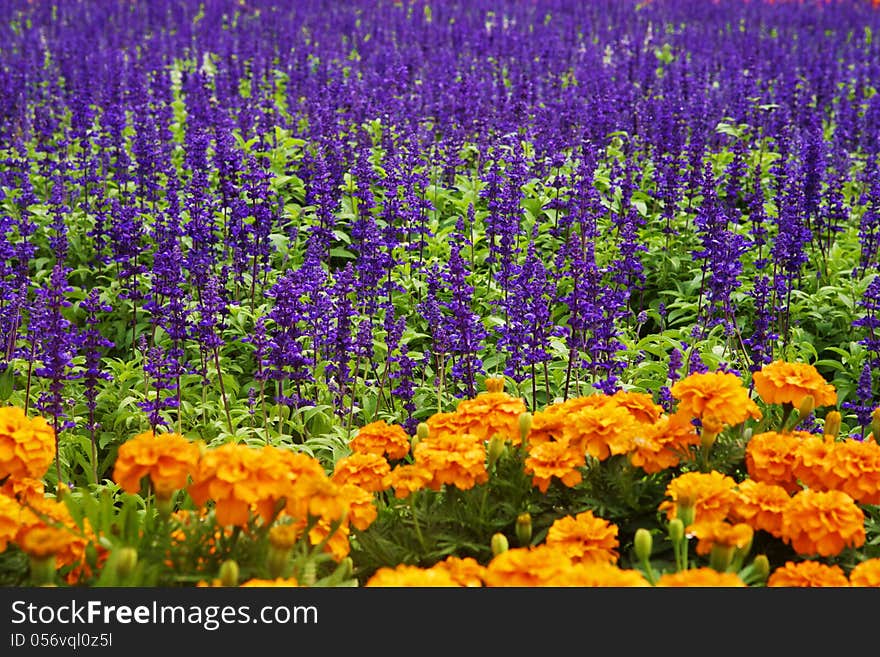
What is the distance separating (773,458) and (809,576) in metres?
0.54

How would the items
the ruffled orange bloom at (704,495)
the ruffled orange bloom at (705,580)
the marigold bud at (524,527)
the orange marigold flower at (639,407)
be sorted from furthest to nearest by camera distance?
the orange marigold flower at (639,407), the marigold bud at (524,527), the ruffled orange bloom at (704,495), the ruffled orange bloom at (705,580)

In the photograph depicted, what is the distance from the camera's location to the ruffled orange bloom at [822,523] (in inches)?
119

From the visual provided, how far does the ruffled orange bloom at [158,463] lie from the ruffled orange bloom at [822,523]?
1.70m

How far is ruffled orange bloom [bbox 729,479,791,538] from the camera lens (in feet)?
10.3

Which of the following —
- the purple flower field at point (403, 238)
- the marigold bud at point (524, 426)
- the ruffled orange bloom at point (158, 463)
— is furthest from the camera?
the purple flower field at point (403, 238)

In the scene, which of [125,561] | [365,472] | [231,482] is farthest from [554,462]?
[125,561]

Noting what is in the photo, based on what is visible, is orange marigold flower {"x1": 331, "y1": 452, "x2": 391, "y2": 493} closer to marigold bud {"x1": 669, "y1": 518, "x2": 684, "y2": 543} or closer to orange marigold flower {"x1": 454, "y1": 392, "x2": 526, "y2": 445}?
orange marigold flower {"x1": 454, "y1": 392, "x2": 526, "y2": 445}

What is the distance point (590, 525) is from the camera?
10.2 feet

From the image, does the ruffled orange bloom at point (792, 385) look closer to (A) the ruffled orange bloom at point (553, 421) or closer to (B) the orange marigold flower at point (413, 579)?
(A) the ruffled orange bloom at point (553, 421)

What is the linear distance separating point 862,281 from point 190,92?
625 cm

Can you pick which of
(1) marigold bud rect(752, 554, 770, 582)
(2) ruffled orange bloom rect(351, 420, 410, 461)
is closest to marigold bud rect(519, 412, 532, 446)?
(2) ruffled orange bloom rect(351, 420, 410, 461)

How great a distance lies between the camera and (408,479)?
11.3 feet

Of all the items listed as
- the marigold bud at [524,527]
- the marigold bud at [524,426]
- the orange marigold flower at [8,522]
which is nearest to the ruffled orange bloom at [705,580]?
the marigold bud at [524,527]

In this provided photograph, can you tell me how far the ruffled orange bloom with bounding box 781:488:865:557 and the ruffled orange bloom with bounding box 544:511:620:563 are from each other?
511 millimetres
